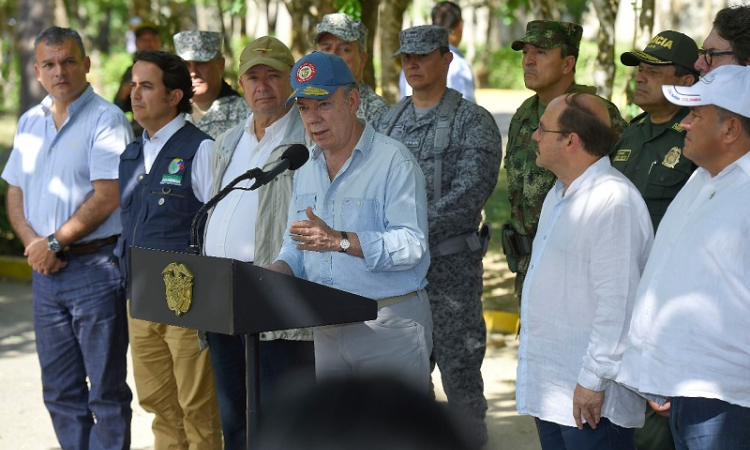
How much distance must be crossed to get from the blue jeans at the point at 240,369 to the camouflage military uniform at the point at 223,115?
1592 mm

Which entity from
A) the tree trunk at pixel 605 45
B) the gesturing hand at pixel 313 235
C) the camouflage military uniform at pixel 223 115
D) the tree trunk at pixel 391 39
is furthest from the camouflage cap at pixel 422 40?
the tree trunk at pixel 391 39

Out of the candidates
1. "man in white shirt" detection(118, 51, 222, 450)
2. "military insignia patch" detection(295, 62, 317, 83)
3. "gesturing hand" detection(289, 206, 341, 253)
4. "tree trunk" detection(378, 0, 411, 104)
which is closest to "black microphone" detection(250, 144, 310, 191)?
"gesturing hand" detection(289, 206, 341, 253)

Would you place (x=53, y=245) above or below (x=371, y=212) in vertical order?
below

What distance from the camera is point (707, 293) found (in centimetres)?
322

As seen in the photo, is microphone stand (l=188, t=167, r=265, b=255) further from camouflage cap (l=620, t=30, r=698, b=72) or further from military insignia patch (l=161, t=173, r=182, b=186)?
camouflage cap (l=620, t=30, r=698, b=72)

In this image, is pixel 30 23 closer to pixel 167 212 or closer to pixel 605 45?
pixel 605 45

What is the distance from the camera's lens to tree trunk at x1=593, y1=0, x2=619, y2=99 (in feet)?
29.8

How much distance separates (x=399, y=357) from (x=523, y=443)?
2.44 meters

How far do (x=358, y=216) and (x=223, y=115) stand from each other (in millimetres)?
2489

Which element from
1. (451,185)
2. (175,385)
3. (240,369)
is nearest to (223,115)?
(451,185)

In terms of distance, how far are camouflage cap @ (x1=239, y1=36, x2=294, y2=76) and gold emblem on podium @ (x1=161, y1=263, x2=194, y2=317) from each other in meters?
1.89

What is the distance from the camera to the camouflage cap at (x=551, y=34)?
17.9 feet

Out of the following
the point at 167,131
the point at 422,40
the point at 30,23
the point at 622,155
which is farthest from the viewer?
the point at 30,23

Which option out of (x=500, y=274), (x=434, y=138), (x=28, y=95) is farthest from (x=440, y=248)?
(x=28, y=95)
